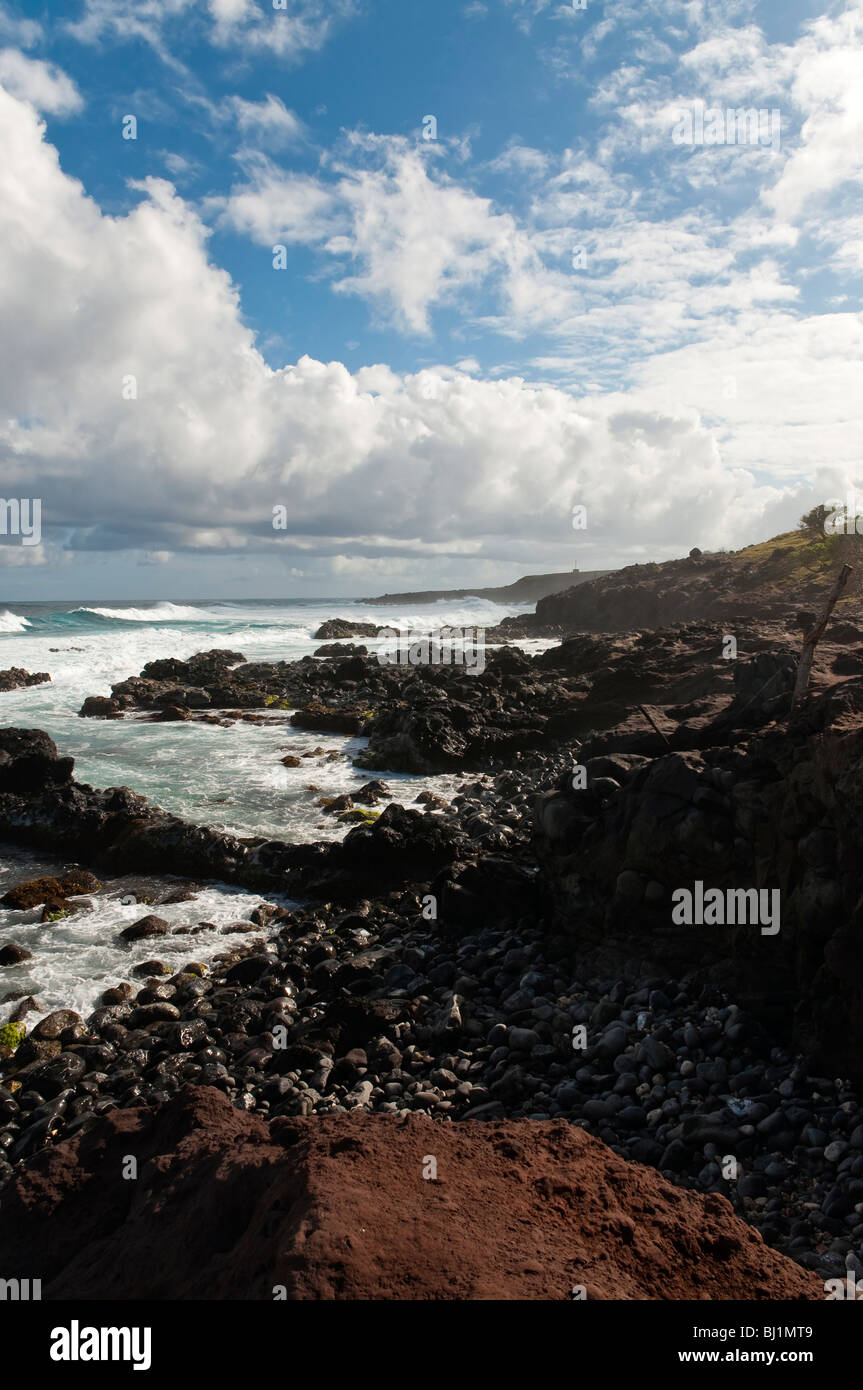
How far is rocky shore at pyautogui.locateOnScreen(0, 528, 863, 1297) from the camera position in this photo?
6.67m

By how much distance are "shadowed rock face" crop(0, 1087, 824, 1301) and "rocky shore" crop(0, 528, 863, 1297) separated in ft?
0.73

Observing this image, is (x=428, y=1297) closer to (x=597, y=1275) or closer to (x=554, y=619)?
(x=597, y=1275)

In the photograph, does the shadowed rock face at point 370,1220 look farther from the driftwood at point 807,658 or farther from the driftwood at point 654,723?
the driftwood at point 654,723

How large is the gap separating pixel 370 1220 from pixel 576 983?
6.51 metres

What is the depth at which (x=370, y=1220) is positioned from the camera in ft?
12.7

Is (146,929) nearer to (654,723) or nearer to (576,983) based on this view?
(576,983)

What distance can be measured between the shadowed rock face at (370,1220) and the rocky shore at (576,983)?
0.22m

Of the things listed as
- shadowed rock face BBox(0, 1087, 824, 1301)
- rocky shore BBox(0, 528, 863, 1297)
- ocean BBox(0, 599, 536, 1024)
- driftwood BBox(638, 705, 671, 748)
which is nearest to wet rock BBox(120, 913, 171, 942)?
rocky shore BBox(0, 528, 863, 1297)

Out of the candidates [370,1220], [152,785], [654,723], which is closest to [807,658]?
[654,723]

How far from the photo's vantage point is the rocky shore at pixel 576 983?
667cm

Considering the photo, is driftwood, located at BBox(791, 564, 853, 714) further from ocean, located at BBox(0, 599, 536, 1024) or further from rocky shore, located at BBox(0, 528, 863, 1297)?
ocean, located at BBox(0, 599, 536, 1024)
